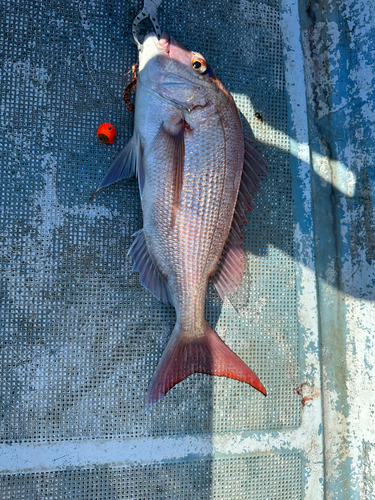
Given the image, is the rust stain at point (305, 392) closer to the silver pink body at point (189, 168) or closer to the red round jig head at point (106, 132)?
the silver pink body at point (189, 168)

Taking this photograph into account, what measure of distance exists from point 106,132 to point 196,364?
5.26 feet

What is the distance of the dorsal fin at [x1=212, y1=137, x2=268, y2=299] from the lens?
8.30 feet

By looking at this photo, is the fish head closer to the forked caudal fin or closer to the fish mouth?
the fish mouth

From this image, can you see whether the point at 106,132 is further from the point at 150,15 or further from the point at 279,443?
the point at 279,443

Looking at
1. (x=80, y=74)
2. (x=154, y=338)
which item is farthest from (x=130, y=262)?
(x=80, y=74)

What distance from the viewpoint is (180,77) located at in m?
2.35

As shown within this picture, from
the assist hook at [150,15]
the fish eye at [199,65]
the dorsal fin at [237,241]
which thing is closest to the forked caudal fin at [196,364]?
the dorsal fin at [237,241]

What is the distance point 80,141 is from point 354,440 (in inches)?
117

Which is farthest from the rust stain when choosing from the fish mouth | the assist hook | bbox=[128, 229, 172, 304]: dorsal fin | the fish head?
the assist hook

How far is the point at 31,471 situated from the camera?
255 cm

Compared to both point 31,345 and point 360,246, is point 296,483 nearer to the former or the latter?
point 360,246

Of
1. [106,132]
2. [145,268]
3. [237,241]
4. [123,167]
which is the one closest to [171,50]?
[106,132]

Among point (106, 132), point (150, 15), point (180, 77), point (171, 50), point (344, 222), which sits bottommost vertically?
point (344, 222)

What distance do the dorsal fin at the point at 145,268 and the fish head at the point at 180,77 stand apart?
0.85 metres
